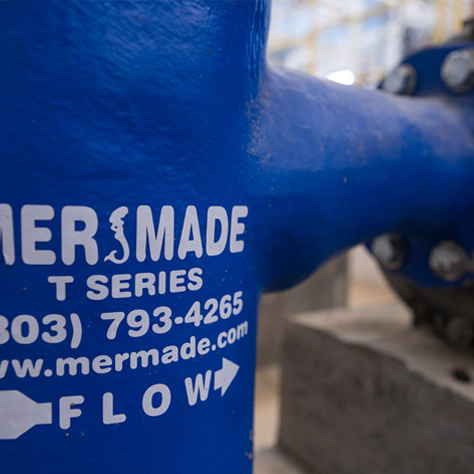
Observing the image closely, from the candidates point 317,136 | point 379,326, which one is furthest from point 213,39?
point 379,326

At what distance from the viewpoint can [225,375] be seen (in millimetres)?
542

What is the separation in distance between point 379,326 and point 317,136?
0.79m

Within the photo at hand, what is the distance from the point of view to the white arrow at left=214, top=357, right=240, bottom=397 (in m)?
0.53

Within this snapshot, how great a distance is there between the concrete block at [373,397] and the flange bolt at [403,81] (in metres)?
0.59

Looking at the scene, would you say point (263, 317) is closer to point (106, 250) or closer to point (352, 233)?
point (352, 233)

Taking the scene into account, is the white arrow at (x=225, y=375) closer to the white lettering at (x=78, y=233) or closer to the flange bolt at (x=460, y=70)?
the white lettering at (x=78, y=233)

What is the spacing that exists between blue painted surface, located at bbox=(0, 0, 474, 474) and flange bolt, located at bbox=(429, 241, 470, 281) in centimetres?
50

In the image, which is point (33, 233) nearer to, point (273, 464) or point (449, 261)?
point (449, 261)

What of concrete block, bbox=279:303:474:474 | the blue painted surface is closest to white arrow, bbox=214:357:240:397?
the blue painted surface

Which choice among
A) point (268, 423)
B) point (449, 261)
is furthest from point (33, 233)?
point (268, 423)

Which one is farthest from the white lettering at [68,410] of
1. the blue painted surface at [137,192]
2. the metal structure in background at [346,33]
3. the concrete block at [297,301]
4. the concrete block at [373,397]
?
the metal structure in background at [346,33]

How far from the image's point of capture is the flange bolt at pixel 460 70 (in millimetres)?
954

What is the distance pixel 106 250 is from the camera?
0.44m

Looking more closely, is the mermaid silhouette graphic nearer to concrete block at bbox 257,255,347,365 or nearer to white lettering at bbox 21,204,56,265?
white lettering at bbox 21,204,56,265
